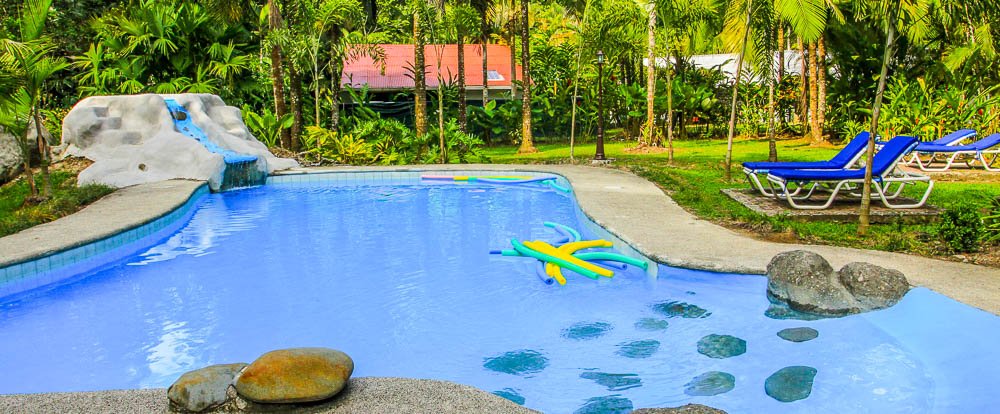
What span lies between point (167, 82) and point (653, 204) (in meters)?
16.9

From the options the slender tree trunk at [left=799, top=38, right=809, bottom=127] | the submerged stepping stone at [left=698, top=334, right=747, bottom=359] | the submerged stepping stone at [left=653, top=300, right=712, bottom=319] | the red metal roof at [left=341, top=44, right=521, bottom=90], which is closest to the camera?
the submerged stepping stone at [left=698, top=334, right=747, bottom=359]

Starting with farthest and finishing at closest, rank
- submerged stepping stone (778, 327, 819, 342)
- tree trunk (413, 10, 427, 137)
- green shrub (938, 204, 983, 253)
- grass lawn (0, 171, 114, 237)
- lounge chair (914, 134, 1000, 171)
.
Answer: tree trunk (413, 10, 427, 137) → lounge chair (914, 134, 1000, 171) → grass lawn (0, 171, 114, 237) → green shrub (938, 204, 983, 253) → submerged stepping stone (778, 327, 819, 342)

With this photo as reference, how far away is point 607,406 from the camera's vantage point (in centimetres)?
480

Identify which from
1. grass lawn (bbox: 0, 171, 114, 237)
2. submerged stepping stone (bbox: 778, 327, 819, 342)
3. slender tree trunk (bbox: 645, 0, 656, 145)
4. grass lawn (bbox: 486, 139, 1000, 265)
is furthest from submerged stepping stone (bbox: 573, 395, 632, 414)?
slender tree trunk (bbox: 645, 0, 656, 145)

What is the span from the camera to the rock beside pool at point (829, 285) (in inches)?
236

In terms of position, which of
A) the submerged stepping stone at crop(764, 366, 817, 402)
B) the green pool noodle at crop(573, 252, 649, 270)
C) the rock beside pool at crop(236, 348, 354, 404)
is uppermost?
the rock beside pool at crop(236, 348, 354, 404)

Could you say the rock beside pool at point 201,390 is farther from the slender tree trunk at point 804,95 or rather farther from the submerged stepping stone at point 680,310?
the slender tree trunk at point 804,95

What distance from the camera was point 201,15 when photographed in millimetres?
21688

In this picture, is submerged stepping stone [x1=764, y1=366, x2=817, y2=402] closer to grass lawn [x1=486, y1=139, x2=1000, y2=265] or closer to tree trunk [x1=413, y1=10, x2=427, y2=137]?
grass lawn [x1=486, y1=139, x2=1000, y2=265]

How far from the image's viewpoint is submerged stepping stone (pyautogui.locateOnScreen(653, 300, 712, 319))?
21.2ft

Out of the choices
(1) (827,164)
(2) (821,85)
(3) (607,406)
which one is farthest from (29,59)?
(2) (821,85)

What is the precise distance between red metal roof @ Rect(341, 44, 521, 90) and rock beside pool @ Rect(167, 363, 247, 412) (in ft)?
67.1

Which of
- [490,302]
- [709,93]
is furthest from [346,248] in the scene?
[709,93]

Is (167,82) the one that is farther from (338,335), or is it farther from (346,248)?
(338,335)
